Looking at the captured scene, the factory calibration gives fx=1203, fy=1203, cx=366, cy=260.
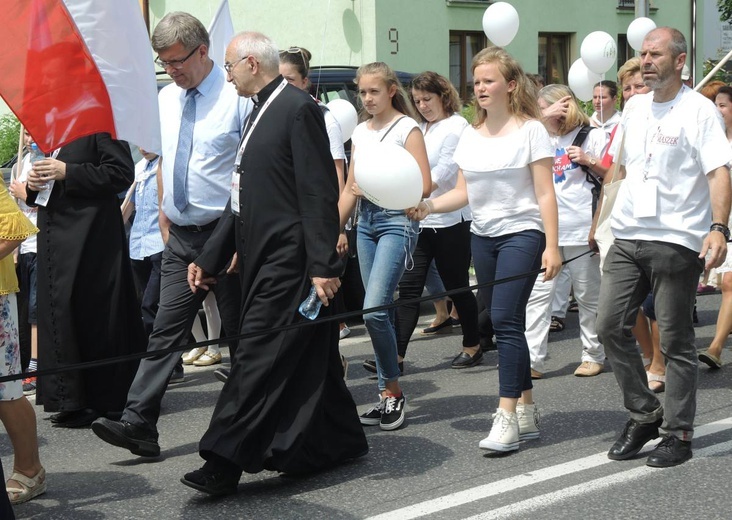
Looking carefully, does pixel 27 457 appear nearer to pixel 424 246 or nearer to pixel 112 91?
pixel 112 91

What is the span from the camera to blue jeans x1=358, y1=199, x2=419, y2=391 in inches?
248

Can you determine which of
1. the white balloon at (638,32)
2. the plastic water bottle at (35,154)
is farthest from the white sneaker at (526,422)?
the white balloon at (638,32)

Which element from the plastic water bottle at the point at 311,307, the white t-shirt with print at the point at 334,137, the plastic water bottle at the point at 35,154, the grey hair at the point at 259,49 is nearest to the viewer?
the plastic water bottle at the point at 311,307

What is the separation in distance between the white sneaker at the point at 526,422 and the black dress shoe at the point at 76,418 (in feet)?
7.67

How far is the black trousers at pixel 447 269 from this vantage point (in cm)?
764

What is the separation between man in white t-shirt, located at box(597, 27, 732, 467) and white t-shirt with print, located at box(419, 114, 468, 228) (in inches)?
92.0

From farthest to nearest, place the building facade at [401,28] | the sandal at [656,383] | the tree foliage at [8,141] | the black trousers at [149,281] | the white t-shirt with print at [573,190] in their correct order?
the building facade at [401,28], the tree foliage at [8,141], the black trousers at [149,281], the white t-shirt with print at [573,190], the sandal at [656,383]

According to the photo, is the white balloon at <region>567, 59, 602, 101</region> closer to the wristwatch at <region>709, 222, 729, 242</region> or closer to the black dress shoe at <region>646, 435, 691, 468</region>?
the wristwatch at <region>709, 222, 729, 242</region>

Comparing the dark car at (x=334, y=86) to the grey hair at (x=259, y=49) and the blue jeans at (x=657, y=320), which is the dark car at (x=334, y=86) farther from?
the blue jeans at (x=657, y=320)

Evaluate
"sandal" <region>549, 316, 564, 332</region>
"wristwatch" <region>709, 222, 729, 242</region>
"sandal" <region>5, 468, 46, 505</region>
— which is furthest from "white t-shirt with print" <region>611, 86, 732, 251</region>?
"sandal" <region>549, 316, 564, 332</region>

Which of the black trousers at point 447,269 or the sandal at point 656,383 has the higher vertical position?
the black trousers at point 447,269

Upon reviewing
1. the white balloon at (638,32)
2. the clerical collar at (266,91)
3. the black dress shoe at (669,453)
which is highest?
the white balloon at (638,32)

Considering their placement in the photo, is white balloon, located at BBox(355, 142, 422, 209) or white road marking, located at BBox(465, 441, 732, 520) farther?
white balloon, located at BBox(355, 142, 422, 209)

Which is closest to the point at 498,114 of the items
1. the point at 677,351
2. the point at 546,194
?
the point at 546,194
